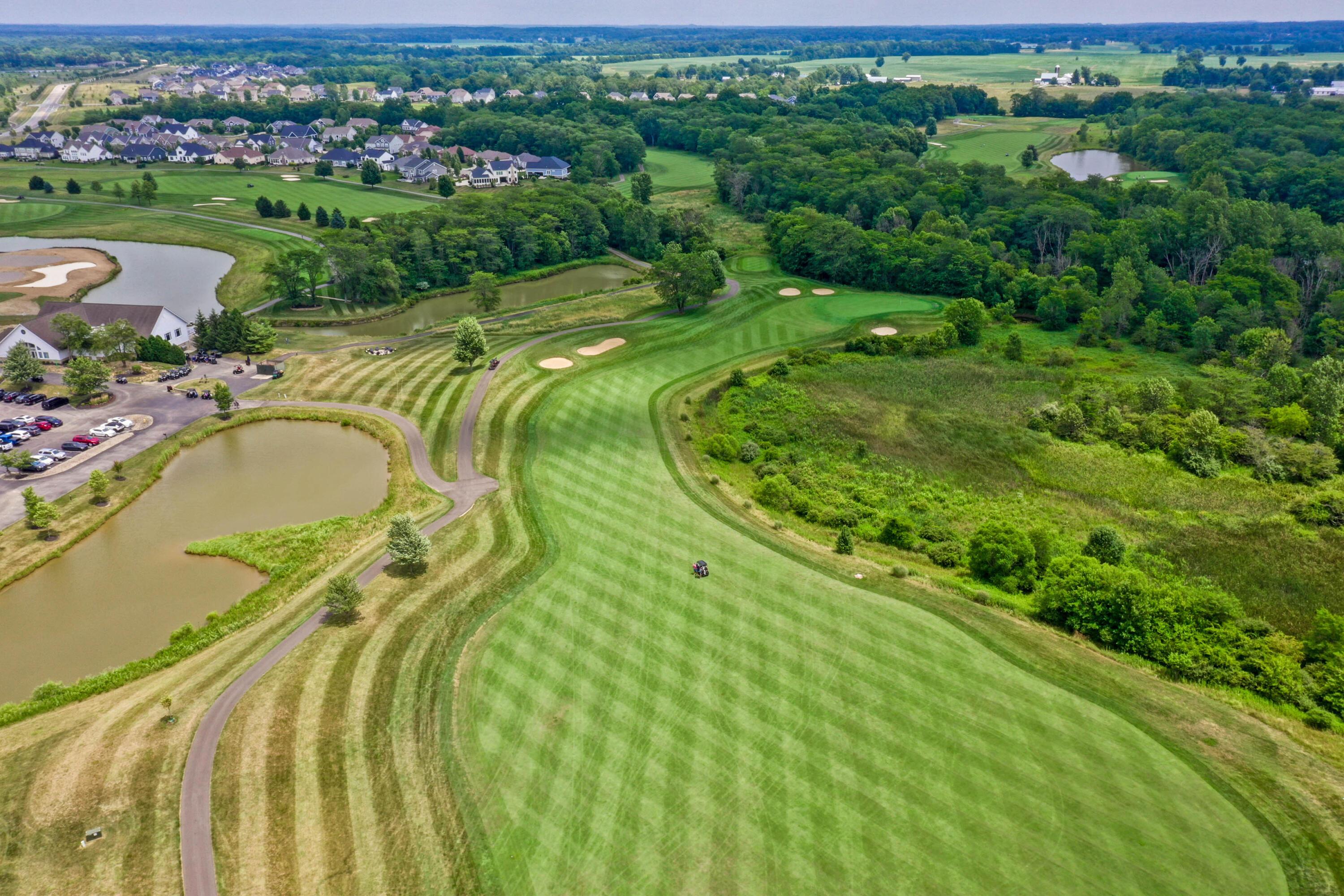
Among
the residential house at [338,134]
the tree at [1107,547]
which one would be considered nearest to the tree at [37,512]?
the tree at [1107,547]

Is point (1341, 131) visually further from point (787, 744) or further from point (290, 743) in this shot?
point (290, 743)

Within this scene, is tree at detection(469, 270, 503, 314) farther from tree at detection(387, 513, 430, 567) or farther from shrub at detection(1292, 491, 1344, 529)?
shrub at detection(1292, 491, 1344, 529)

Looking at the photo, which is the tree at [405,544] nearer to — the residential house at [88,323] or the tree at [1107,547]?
the tree at [1107,547]

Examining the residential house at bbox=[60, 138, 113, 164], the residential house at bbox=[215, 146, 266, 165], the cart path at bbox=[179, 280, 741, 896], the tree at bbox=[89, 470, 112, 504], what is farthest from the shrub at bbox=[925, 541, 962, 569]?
the residential house at bbox=[60, 138, 113, 164]

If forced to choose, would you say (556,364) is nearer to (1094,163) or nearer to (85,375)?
(85,375)

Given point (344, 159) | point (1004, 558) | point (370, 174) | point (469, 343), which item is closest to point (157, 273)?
point (370, 174)

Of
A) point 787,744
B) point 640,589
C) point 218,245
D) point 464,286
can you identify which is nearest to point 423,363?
point 464,286
